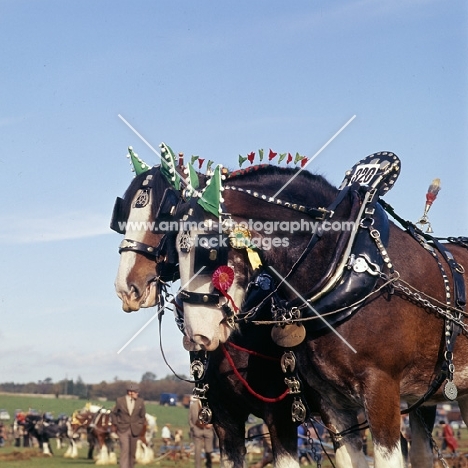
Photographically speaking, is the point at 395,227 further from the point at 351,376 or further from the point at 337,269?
the point at 351,376

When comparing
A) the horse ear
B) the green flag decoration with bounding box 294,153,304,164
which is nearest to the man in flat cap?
the horse ear

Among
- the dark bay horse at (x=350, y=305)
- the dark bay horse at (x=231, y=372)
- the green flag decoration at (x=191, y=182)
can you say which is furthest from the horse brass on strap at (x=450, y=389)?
the green flag decoration at (x=191, y=182)

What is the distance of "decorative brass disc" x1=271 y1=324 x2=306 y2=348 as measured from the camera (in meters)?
6.68

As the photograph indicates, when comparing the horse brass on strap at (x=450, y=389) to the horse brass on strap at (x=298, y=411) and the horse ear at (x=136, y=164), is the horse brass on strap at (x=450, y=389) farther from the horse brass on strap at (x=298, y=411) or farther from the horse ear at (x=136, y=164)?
the horse ear at (x=136, y=164)

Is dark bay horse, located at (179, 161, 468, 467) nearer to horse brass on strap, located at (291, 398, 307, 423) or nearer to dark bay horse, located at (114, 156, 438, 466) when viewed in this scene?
horse brass on strap, located at (291, 398, 307, 423)

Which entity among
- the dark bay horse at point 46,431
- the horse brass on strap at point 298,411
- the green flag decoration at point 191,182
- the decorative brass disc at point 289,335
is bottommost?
the dark bay horse at point 46,431

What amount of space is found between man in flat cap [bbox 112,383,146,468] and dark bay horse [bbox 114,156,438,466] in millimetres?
10352

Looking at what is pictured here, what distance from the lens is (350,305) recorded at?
6527 mm

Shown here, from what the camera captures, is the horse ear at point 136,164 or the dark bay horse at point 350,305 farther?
the horse ear at point 136,164

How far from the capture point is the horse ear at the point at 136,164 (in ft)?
28.8

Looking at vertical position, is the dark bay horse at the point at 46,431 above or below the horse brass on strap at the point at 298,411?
below

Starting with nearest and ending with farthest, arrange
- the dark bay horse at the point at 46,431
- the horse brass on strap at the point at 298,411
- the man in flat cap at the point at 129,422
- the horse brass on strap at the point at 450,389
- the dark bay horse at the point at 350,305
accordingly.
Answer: the dark bay horse at the point at 350,305
the horse brass on strap at the point at 450,389
the horse brass on strap at the point at 298,411
the man in flat cap at the point at 129,422
the dark bay horse at the point at 46,431

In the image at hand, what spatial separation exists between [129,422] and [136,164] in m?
10.9

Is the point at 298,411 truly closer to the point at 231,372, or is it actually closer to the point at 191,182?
the point at 231,372
